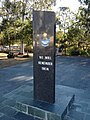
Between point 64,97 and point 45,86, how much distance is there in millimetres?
702

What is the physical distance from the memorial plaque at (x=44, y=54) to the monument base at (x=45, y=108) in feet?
0.56

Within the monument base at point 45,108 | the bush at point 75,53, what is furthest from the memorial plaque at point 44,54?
the bush at point 75,53

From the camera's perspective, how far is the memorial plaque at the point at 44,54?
11.5 feet

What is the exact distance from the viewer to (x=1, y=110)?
3.76 m

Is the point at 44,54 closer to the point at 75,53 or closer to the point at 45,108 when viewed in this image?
the point at 45,108

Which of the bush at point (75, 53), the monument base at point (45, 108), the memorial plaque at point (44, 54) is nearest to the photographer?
the monument base at point (45, 108)

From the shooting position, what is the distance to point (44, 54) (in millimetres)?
3629

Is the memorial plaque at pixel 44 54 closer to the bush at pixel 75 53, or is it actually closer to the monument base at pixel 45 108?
the monument base at pixel 45 108

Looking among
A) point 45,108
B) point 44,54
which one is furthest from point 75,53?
point 45,108

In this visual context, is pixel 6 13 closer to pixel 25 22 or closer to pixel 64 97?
pixel 25 22

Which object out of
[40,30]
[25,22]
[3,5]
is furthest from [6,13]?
[40,30]

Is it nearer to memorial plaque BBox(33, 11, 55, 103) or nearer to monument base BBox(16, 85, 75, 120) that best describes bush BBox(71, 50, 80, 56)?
monument base BBox(16, 85, 75, 120)

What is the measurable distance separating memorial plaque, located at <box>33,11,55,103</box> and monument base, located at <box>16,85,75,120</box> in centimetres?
17

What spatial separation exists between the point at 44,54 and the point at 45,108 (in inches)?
42.5
